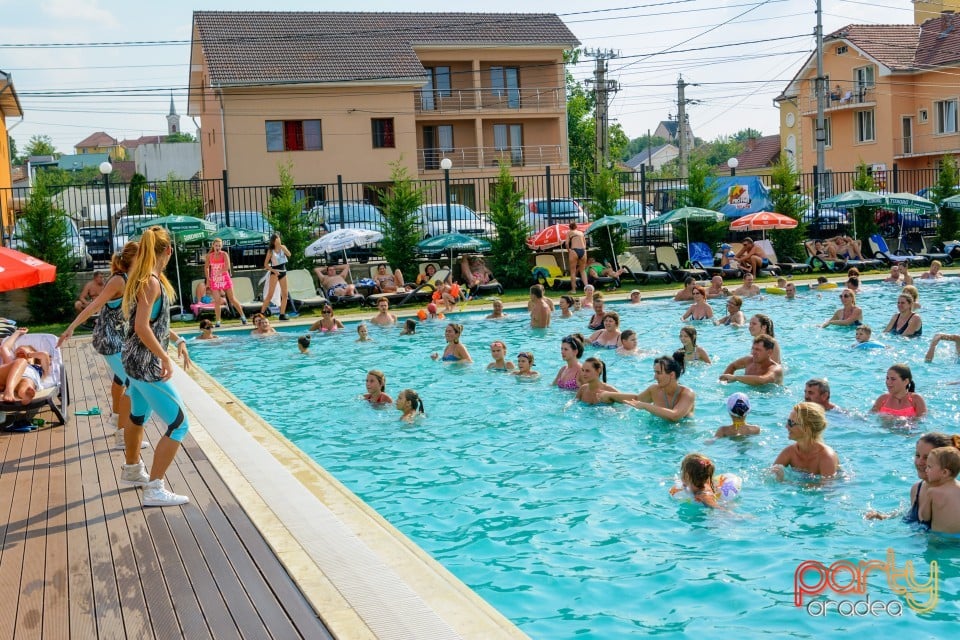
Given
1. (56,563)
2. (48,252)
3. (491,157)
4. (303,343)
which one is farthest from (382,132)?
(56,563)

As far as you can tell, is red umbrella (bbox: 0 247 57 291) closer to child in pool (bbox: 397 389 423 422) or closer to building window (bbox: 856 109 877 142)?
child in pool (bbox: 397 389 423 422)

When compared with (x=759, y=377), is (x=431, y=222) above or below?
above

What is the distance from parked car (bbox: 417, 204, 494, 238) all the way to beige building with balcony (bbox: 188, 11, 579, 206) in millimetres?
10943

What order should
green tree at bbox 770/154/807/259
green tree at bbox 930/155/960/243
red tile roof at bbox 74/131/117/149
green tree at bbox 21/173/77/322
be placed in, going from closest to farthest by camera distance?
green tree at bbox 21/173/77/322 < green tree at bbox 770/154/807/259 < green tree at bbox 930/155/960/243 < red tile roof at bbox 74/131/117/149

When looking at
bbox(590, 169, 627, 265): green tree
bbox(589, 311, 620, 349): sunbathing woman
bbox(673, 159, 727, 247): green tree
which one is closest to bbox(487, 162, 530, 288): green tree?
bbox(590, 169, 627, 265): green tree

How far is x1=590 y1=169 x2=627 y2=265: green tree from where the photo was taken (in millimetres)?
24188

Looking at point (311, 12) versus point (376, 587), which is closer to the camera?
point (376, 587)

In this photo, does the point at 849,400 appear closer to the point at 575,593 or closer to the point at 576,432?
the point at 576,432

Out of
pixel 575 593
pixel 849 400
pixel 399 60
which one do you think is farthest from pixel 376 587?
pixel 399 60

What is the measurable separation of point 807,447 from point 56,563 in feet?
17.7

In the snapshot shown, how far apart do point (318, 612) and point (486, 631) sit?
0.78m

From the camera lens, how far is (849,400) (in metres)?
10.7

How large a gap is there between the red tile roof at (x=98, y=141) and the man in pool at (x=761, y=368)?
606 ft

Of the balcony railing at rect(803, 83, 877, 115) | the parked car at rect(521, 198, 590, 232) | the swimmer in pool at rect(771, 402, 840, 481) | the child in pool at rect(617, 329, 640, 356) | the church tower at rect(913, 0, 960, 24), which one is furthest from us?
the church tower at rect(913, 0, 960, 24)
